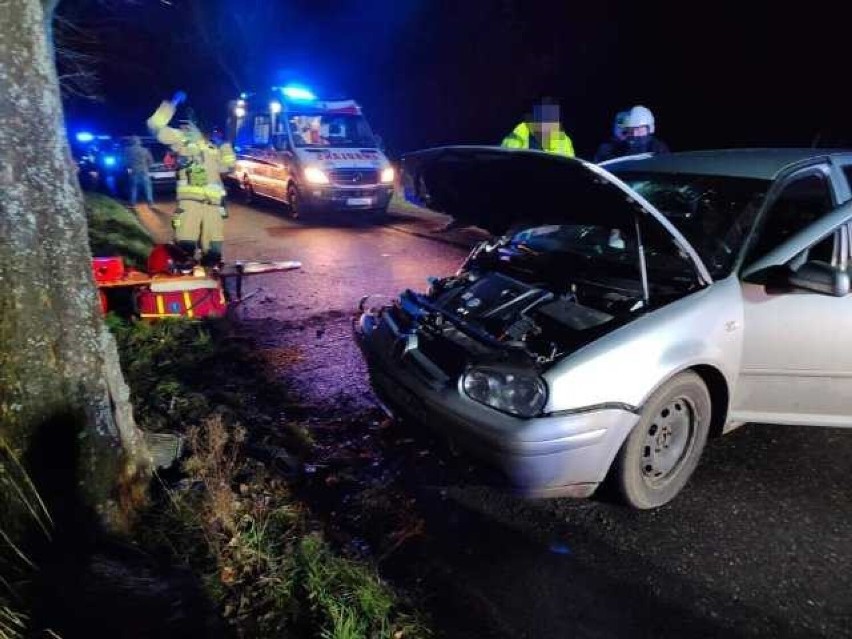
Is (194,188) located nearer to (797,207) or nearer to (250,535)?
(250,535)

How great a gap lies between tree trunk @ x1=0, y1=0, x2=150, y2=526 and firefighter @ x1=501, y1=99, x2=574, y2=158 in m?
4.76

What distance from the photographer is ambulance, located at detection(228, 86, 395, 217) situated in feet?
37.0

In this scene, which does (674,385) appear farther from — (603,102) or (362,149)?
(603,102)

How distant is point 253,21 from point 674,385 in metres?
35.3

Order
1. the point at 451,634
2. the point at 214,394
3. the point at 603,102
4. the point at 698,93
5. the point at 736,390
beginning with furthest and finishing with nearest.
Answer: the point at 603,102 < the point at 698,93 < the point at 214,394 < the point at 736,390 < the point at 451,634

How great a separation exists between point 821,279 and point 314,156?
9.73 metres

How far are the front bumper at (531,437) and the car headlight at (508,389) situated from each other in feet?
0.13

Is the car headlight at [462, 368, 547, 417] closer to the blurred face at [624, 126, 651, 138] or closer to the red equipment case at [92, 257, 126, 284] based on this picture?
the red equipment case at [92, 257, 126, 284]

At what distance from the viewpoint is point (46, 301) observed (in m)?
2.38

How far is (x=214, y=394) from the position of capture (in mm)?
4273

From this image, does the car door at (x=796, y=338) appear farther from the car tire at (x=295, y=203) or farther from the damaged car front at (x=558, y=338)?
the car tire at (x=295, y=203)

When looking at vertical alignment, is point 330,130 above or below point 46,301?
above

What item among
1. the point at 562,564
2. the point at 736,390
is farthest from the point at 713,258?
the point at 562,564

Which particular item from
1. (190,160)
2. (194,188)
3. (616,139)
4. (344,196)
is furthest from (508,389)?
(344,196)
